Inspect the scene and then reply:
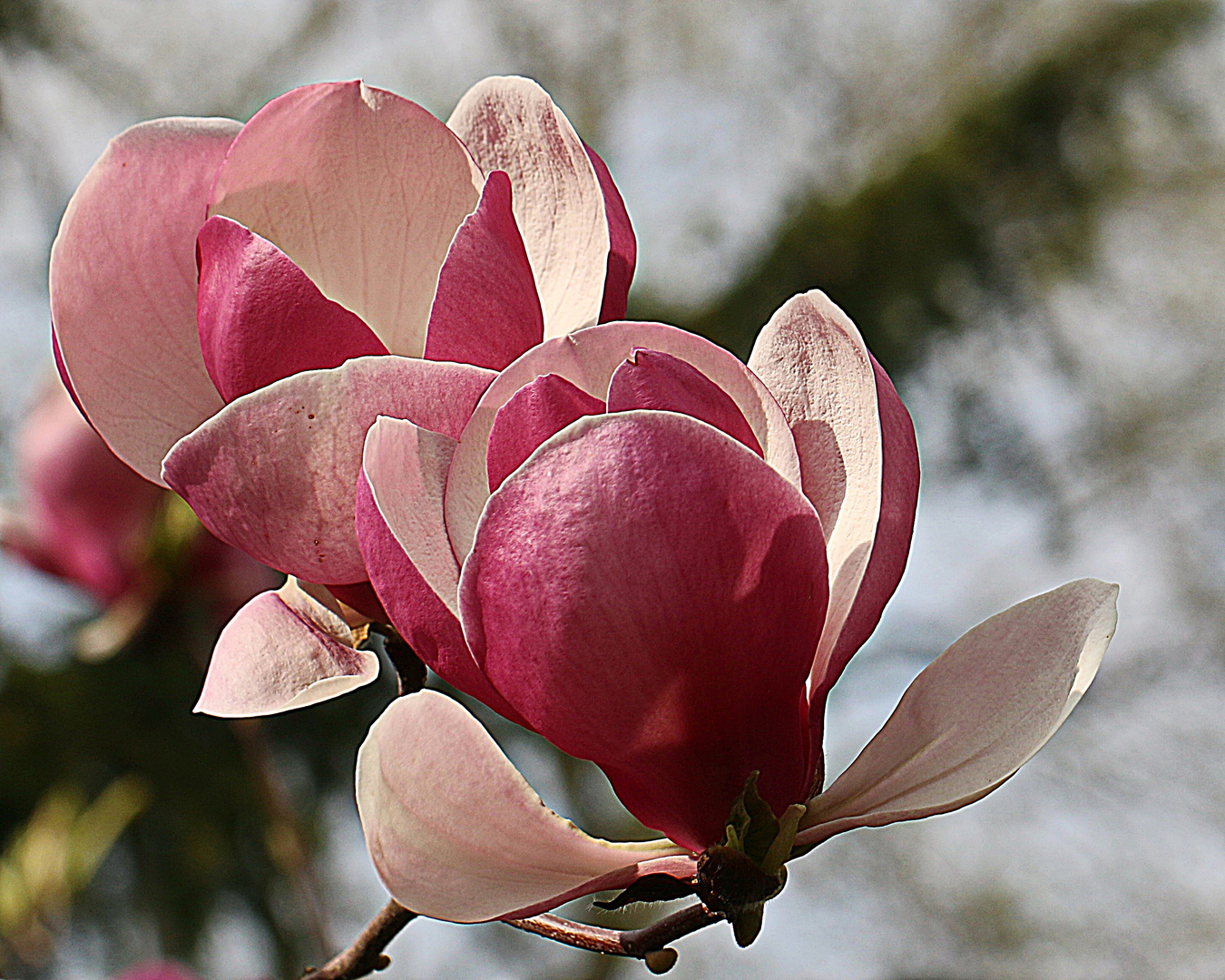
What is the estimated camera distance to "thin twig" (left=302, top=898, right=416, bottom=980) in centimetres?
23

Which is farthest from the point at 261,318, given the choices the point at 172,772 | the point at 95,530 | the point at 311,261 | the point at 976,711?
the point at 172,772

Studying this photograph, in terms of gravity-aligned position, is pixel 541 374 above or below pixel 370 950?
above

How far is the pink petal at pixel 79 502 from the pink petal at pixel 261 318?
894 mm

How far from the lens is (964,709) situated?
18 cm

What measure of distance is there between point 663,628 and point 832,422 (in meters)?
0.05

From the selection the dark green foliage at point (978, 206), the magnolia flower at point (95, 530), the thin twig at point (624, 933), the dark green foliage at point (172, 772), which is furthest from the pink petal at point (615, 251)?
the dark green foliage at point (978, 206)

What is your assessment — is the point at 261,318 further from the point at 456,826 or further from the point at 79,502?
the point at 79,502

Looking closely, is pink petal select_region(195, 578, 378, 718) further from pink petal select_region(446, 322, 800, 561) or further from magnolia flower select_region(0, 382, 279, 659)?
magnolia flower select_region(0, 382, 279, 659)

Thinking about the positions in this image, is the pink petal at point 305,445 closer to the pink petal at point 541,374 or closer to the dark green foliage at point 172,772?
the pink petal at point 541,374

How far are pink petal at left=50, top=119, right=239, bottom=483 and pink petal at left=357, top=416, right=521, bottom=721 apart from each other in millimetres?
66

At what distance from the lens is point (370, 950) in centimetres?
24

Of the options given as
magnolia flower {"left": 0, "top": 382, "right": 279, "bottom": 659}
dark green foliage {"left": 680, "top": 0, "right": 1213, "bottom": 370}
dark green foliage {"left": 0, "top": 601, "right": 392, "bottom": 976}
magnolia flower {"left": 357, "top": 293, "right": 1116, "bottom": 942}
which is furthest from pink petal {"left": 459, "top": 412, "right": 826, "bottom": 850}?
dark green foliage {"left": 680, "top": 0, "right": 1213, "bottom": 370}

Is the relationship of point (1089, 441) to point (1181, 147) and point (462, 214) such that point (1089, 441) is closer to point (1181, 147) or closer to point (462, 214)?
point (1181, 147)

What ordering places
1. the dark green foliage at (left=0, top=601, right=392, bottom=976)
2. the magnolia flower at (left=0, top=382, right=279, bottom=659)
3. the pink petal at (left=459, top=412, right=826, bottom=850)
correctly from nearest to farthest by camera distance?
the pink petal at (left=459, top=412, right=826, bottom=850) → the magnolia flower at (left=0, top=382, right=279, bottom=659) → the dark green foliage at (left=0, top=601, right=392, bottom=976)
